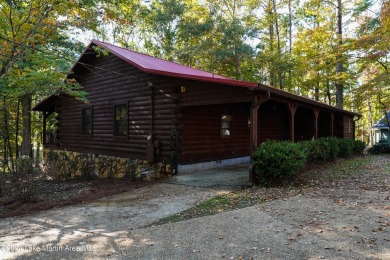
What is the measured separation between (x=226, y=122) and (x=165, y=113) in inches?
122

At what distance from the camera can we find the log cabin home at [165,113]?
339 inches

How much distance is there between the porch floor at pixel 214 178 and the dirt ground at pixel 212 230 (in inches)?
48.8

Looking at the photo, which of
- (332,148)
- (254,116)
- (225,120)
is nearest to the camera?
(254,116)

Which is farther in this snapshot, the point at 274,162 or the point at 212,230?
the point at 274,162

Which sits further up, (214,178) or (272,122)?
(272,122)

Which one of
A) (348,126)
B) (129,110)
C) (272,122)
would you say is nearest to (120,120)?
(129,110)

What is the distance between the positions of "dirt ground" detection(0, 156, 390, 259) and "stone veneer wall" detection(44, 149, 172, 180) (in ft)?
10.2

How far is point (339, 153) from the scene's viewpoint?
13961mm

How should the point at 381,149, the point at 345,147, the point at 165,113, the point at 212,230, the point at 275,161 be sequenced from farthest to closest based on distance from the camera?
1. the point at 381,149
2. the point at 345,147
3. the point at 165,113
4. the point at 275,161
5. the point at 212,230

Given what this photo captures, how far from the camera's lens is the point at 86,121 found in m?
14.2

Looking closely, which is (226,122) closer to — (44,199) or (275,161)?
(275,161)

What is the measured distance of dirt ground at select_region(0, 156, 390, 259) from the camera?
3.78 m

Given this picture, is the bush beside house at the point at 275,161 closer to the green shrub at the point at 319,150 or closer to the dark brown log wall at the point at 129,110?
the green shrub at the point at 319,150

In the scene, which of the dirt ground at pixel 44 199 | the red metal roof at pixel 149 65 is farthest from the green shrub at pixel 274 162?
the dirt ground at pixel 44 199
